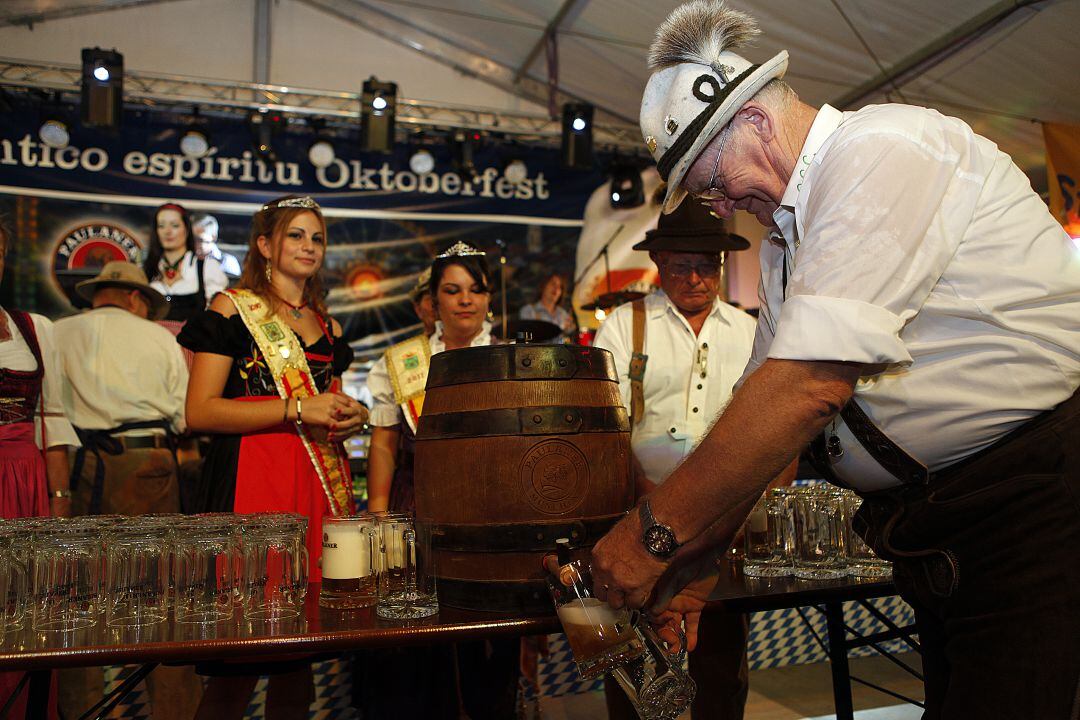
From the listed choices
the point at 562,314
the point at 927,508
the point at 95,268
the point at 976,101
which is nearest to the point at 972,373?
the point at 927,508

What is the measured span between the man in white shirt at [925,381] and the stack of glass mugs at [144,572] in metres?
0.71

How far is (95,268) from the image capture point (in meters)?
7.69

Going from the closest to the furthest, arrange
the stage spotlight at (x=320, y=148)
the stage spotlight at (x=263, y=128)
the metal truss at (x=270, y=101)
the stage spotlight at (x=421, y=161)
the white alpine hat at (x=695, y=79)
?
the white alpine hat at (x=695, y=79)
the metal truss at (x=270, y=101)
the stage spotlight at (x=263, y=128)
the stage spotlight at (x=320, y=148)
the stage spotlight at (x=421, y=161)

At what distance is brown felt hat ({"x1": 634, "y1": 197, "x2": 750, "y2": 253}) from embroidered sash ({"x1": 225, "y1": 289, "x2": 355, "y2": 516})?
54.9 inches

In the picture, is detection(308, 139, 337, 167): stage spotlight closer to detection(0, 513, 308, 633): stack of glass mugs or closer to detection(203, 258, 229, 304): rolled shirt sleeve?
detection(203, 258, 229, 304): rolled shirt sleeve

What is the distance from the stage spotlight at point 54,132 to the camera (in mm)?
7453

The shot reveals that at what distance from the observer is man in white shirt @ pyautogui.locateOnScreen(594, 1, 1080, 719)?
1.22 m

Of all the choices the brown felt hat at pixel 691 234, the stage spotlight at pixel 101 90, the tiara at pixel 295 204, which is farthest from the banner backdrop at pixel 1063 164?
the stage spotlight at pixel 101 90

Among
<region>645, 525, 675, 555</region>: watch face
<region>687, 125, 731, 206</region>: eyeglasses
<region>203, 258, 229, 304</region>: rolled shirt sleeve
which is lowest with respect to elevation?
<region>645, 525, 675, 555</region>: watch face

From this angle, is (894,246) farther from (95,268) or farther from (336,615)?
(95,268)

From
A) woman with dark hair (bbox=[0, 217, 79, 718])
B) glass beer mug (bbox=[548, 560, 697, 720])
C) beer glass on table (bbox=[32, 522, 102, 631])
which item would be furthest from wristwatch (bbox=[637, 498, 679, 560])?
woman with dark hair (bbox=[0, 217, 79, 718])

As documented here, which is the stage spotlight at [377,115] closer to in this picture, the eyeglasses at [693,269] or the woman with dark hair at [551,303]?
the woman with dark hair at [551,303]

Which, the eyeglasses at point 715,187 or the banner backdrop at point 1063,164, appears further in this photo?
the banner backdrop at point 1063,164

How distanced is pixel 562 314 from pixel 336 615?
720 cm
